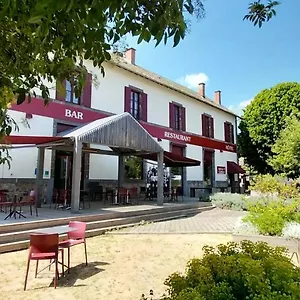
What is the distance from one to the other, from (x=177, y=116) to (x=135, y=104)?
3.89 m

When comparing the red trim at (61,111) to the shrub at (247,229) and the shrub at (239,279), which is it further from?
the shrub at (239,279)

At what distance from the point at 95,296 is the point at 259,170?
23326 mm

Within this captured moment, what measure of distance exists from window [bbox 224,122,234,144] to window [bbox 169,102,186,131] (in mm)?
5753

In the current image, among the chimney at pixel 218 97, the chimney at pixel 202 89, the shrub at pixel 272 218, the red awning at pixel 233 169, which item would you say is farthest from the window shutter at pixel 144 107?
the chimney at pixel 218 97

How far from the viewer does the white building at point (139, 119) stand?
1260cm

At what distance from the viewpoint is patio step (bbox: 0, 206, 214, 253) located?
23.0ft

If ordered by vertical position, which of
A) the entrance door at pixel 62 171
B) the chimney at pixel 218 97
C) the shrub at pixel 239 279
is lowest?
the shrub at pixel 239 279

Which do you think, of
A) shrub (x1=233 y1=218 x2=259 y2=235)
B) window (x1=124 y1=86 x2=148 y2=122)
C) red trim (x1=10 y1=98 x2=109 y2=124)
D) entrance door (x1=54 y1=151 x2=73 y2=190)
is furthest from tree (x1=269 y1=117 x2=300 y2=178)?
shrub (x1=233 y1=218 x2=259 y2=235)

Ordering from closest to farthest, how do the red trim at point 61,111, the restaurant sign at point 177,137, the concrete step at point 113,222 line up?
1. the concrete step at point 113,222
2. the red trim at point 61,111
3. the restaurant sign at point 177,137

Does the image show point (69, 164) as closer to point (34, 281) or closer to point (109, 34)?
point (34, 281)

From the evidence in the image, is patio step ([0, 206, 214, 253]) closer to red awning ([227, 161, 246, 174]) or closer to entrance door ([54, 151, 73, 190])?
entrance door ([54, 151, 73, 190])

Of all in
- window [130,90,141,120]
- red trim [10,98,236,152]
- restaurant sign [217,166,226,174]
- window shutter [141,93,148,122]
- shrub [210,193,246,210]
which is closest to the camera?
red trim [10,98,236,152]

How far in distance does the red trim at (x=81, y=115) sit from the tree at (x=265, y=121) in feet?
15.8

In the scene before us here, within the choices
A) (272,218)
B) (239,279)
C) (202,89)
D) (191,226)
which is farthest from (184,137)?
(239,279)
